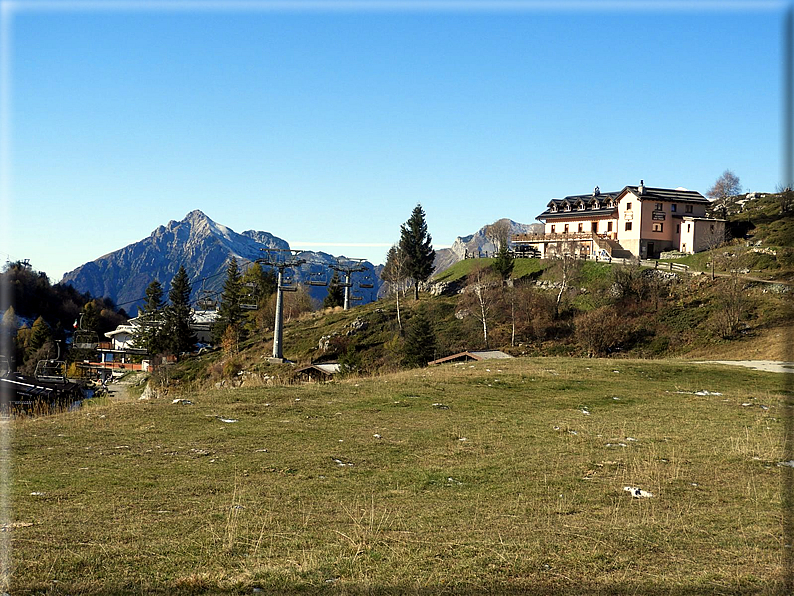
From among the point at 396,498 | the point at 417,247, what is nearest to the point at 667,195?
the point at 417,247

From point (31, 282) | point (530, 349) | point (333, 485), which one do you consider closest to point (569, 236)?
point (530, 349)

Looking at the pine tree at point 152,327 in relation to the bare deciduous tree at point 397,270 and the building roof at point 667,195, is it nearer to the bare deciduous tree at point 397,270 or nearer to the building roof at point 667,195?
the bare deciduous tree at point 397,270

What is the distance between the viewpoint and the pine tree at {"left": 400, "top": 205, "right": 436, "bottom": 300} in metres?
95.8

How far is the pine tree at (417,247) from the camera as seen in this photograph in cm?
9575

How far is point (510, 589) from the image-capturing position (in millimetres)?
7777

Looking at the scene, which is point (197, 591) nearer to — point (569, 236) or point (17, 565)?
point (17, 565)

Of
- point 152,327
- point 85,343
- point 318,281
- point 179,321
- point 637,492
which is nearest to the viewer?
point 637,492

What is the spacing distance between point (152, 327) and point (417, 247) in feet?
129

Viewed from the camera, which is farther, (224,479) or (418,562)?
(224,479)

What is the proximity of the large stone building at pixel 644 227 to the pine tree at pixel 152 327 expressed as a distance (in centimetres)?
5428

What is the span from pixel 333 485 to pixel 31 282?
160 meters

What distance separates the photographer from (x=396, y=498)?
1197 centimetres

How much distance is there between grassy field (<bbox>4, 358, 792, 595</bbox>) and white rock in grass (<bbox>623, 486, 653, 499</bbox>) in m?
0.14

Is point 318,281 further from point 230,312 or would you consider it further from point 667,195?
point 667,195
